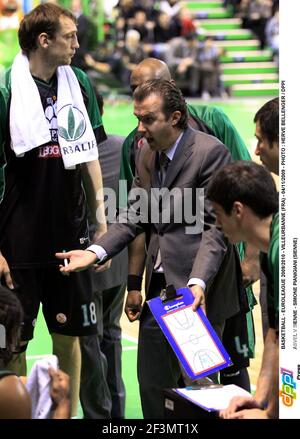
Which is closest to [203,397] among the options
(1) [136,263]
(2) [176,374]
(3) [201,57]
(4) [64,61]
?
(2) [176,374]

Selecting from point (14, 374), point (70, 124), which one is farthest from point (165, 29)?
point (14, 374)

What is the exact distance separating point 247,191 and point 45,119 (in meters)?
1.76

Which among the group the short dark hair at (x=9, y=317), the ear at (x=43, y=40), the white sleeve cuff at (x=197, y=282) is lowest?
the white sleeve cuff at (x=197, y=282)

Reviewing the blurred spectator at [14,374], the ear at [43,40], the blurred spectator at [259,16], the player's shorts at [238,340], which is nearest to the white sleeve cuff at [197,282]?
the player's shorts at [238,340]

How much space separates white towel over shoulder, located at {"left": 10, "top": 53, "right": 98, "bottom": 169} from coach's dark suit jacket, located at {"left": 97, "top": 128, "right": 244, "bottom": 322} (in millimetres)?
441

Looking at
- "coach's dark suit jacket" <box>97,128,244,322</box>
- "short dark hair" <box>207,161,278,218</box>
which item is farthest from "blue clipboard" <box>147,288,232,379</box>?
"short dark hair" <box>207,161,278,218</box>

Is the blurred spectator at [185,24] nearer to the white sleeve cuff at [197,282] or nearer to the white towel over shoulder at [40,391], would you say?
the white sleeve cuff at [197,282]

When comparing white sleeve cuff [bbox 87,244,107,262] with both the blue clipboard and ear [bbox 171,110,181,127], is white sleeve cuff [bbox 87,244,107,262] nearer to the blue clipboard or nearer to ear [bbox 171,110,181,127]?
the blue clipboard

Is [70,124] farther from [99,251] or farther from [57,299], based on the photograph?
[57,299]

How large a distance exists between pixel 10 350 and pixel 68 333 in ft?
5.55

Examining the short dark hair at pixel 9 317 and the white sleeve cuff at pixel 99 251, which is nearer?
the short dark hair at pixel 9 317

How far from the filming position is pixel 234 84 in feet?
95.7

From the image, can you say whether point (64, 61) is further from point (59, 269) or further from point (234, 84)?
point (234, 84)

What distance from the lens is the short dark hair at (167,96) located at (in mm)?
5250
